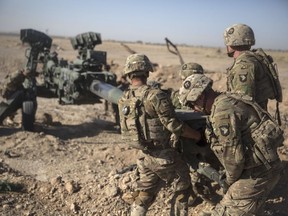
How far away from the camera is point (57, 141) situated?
7789 mm

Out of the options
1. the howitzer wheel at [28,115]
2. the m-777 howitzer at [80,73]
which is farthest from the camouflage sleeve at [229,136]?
the howitzer wheel at [28,115]

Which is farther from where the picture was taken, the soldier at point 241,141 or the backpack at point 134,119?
the backpack at point 134,119

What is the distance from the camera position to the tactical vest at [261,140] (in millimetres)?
Answer: 3094

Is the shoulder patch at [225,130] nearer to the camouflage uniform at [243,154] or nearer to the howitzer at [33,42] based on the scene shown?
the camouflage uniform at [243,154]

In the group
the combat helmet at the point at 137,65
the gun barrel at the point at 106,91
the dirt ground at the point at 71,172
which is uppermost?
the combat helmet at the point at 137,65

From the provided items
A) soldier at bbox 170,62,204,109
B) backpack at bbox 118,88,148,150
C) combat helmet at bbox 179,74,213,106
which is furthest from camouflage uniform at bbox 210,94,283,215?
soldier at bbox 170,62,204,109

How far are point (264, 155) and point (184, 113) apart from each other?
3.86 ft

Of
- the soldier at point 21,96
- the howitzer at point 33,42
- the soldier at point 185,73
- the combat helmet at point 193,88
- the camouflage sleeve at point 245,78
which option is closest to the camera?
the combat helmet at point 193,88

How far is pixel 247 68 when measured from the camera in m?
4.45

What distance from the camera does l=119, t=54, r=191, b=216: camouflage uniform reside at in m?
3.78

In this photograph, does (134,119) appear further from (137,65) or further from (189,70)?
(189,70)

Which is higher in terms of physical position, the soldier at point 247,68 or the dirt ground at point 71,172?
the soldier at point 247,68

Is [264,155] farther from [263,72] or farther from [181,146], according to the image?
[263,72]

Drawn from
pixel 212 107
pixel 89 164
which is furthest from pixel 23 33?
pixel 212 107
